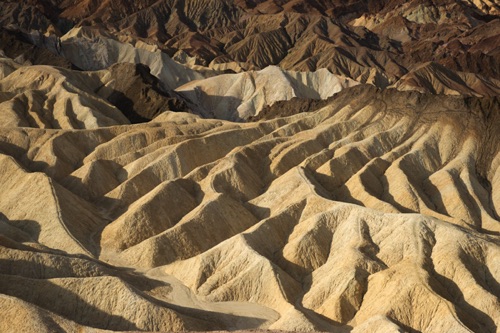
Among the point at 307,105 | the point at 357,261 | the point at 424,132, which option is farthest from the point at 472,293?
the point at 307,105

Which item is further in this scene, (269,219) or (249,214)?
(249,214)

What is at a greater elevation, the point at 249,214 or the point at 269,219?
the point at 269,219

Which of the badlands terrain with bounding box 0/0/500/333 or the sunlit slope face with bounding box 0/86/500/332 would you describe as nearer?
the badlands terrain with bounding box 0/0/500/333

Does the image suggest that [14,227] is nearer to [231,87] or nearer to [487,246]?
[487,246]

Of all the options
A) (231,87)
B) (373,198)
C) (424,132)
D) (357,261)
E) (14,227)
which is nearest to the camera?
(357,261)

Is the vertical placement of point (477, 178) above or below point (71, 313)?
below

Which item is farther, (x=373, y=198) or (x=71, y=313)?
(x=373, y=198)

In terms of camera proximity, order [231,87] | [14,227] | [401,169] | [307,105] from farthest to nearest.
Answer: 1. [231,87]
2. [307,105]
3. [401,169]
4. [14,227]

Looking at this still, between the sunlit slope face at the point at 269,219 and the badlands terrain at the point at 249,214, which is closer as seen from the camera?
the badlands terrain at the point at 249,214
